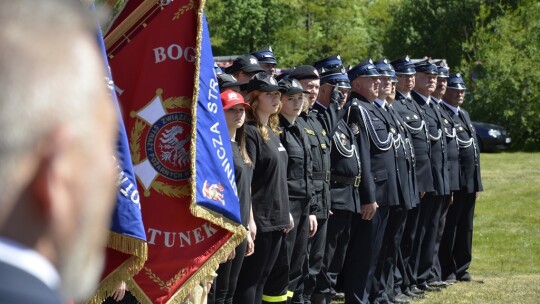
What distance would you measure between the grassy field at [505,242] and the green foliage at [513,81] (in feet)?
23.9

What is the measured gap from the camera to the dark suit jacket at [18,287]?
103cm

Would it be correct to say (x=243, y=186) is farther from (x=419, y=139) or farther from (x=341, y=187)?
(x=419, y=139)

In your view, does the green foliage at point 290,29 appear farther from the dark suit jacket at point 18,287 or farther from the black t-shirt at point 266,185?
the dark suit jacket at point 18,287

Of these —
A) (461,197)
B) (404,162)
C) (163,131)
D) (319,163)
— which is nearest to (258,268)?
(319,163)

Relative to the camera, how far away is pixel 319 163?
8414mm

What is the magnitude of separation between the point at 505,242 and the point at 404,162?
5.00 m

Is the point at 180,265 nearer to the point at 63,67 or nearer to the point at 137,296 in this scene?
the point at 137,296

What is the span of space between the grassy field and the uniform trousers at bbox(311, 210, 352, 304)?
1.33m

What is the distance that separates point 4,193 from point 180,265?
469 centimetres

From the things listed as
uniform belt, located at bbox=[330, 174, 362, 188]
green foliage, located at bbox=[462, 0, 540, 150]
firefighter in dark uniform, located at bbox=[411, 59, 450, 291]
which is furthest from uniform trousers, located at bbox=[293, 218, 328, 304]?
green foliage, located at bbox=[462, 0, 540, 150]

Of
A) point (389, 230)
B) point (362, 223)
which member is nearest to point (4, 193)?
point (362, 223)

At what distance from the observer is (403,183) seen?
9.83 m

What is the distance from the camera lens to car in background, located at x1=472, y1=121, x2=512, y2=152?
29.8 metres

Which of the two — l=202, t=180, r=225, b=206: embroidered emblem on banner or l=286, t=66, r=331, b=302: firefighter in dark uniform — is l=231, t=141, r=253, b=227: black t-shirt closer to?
l=202, t=180, r=225, b=206: embroidered emblem on banner
